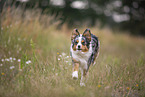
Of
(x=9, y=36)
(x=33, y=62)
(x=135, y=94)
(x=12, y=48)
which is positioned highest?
(x=9, y=36)

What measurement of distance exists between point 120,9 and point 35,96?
45.0 ft

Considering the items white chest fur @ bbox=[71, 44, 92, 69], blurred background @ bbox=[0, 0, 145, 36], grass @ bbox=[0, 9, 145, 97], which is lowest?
grass @ bbox=[0, 9, 145, 97]

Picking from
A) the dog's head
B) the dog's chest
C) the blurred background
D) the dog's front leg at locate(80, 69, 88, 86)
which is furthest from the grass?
the blurred background

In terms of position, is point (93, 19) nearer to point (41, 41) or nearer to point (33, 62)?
point (41, 41)

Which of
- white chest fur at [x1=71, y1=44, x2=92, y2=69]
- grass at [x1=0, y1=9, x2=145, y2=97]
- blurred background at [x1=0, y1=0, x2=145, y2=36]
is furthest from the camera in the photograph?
blurred background at [x1=0, y1=0, x2=145, y2=36]

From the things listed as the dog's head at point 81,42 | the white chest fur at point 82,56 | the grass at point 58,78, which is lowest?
the grass at point 58,78

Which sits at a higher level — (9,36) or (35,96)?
(9,36)

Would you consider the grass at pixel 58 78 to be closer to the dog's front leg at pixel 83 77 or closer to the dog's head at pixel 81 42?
the dog's front leg at pixel 83 77

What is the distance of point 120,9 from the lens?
582 inches

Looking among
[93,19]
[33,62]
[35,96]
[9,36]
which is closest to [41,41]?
[9,36]

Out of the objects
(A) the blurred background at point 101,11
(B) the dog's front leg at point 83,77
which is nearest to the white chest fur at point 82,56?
(B) the dog's front leg at point 83,77

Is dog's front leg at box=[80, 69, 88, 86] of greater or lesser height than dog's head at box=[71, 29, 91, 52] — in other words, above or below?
below

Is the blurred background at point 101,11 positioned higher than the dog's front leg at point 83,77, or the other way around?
the blurred background at point 101,11

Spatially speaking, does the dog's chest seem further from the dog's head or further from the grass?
the grass
